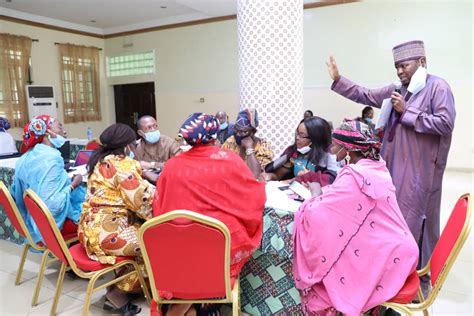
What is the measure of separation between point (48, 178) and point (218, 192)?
48.5 inches

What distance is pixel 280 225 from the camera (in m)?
1.72

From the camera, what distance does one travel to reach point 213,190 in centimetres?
156

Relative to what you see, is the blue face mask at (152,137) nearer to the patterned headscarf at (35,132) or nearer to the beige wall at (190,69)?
the patterned headscarf at (35,132)

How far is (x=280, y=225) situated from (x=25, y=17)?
8.23 meters

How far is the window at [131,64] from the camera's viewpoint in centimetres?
899

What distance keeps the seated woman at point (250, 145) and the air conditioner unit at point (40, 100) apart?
21.2 ft

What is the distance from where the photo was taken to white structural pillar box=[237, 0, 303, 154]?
3.04 m

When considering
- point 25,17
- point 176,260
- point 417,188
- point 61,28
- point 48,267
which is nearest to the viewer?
point 176,260

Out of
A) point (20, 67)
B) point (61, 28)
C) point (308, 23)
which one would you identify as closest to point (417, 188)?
point (308, 23)

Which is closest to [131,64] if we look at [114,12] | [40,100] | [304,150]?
[114,12]

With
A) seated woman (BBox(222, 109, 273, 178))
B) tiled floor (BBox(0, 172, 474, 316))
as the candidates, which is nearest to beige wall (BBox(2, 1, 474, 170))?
tiled floor (BBox(0, 172, 474, 316))

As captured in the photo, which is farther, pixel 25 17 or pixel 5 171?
pixel 25 17

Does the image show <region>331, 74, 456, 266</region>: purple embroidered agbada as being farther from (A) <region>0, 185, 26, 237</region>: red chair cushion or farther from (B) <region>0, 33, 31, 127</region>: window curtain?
(B) <region>0, 33, 31, 127</region>: window curtain

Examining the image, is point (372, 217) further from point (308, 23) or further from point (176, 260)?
point (308, 23)
